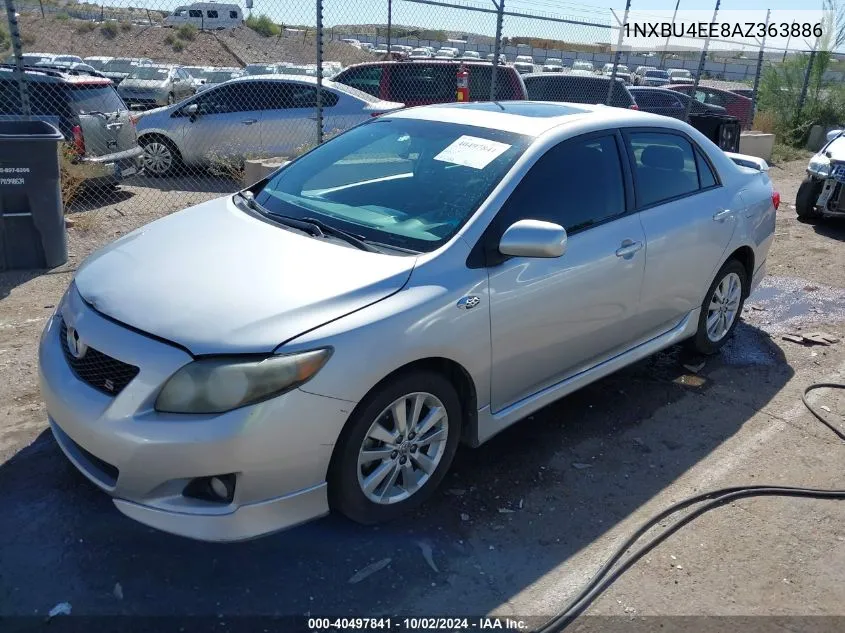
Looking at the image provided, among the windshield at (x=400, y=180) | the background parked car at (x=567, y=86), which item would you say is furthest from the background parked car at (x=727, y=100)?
the windshield at (x=400, y=180)

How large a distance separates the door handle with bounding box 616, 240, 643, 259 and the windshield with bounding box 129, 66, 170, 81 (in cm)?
2056

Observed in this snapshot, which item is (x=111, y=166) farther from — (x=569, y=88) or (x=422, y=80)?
(x=569, y=88)

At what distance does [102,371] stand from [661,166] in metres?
3.38

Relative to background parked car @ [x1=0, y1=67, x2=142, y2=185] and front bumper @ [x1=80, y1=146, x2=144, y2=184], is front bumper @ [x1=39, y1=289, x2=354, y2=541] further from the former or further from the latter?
background parked car @ [x1=0, y1=67, x2=142, y2=185]

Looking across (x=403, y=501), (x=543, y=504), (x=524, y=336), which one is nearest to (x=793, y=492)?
(x=543, y=504)

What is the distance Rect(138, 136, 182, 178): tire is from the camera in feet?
35.9

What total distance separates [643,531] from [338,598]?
1408 mm

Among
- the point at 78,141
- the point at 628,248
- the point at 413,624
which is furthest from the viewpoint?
the point at 78,141

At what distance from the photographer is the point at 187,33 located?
40.8m

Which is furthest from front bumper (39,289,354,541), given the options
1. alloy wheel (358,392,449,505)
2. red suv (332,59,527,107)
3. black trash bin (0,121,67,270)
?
red suv (332,59,527,107)

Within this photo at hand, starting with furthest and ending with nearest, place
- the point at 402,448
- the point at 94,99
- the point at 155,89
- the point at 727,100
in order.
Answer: the point at 155,89
the point at 727,100
the point at 94,99
the point at 402,448

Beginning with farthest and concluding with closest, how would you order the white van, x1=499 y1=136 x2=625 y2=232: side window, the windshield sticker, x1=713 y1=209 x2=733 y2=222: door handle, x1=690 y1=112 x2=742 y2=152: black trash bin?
the white van, x1=690 y1=112 x2=742 y2=152: black trash bin, x1=713 y1=209 x2=733 y2=222: door handle, the windshield sticker, x1=499 y1=136 x2=625 y2=232: side window

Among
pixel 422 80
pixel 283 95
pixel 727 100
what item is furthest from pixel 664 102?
pixel 283 95

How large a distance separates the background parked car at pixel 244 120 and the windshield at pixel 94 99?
46.6 inches
